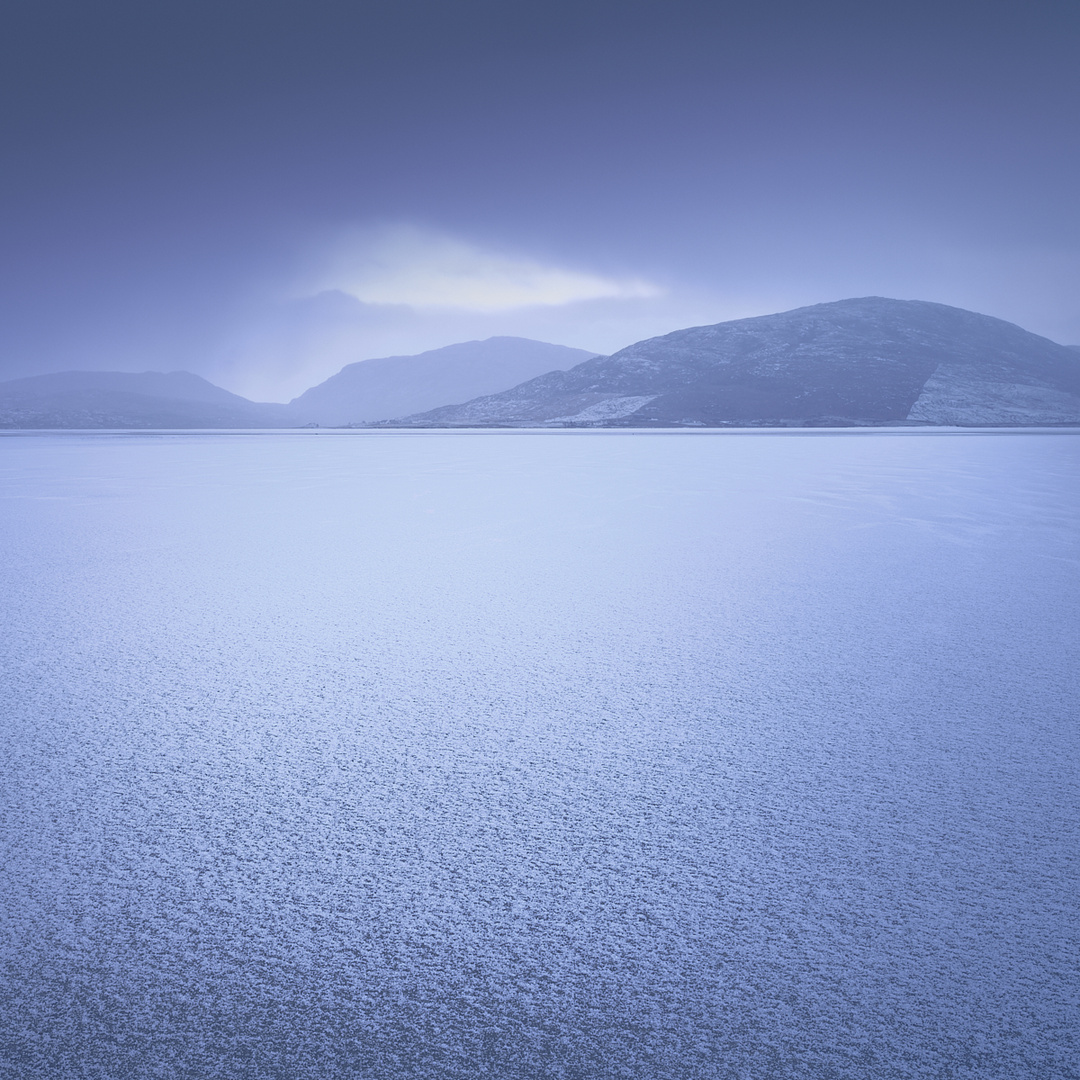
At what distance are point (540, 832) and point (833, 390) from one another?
17898cm

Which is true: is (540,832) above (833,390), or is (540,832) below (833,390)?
below

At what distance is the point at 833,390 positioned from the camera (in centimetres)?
16612

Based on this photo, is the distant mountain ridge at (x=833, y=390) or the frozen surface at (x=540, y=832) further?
the distant mountain ridge at (x=833, y=390)

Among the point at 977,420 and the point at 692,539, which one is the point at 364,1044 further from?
the point at 977,420

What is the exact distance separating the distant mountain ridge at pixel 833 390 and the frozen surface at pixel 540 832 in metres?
144

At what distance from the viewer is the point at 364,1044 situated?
1.65 metres

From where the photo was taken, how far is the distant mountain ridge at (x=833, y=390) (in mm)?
152250

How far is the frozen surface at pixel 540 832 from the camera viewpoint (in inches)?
67.0

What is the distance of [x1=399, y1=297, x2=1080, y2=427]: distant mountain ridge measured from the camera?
500ft

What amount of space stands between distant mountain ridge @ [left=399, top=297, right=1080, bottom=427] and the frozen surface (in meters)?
144

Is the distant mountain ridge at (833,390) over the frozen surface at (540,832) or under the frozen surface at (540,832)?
over

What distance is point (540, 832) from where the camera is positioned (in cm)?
250

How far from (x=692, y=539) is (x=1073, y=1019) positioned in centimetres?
723

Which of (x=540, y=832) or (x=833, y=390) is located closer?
(x=540, y=832)
